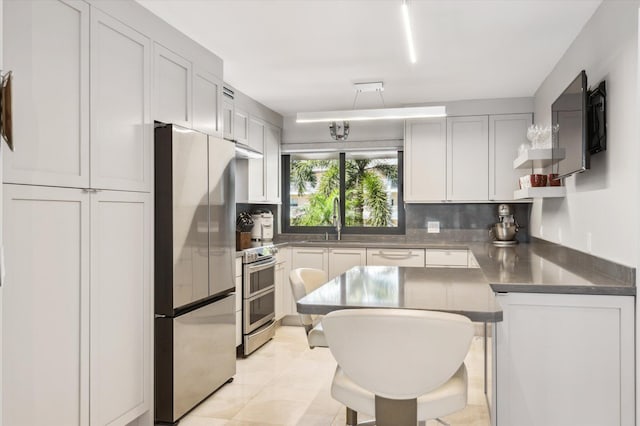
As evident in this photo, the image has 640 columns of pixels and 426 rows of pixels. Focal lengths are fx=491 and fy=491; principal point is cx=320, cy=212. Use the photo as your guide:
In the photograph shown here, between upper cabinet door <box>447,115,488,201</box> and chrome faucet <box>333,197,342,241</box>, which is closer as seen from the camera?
upper cabinet door <box>447,115,488,201</box>

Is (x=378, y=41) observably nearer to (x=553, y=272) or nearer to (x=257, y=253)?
(x=553, y=272)

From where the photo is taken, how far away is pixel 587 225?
3090 mm

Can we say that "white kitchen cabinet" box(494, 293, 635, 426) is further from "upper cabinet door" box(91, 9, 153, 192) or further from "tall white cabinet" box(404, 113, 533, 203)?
"tall white cabinet" box(404, 113, 533, 203)

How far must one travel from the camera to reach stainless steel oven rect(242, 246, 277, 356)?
435 centimetres

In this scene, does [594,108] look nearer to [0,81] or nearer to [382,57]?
[382,57]

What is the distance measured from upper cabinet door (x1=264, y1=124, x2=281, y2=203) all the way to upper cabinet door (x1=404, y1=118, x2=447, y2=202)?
1.53 meters

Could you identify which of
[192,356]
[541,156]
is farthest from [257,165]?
[541,156]

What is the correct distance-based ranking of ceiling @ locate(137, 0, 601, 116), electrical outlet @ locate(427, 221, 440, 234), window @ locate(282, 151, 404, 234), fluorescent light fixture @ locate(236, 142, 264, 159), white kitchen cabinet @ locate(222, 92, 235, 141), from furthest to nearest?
window @ locate(282, 151, 404, 234), electrical outlet @ locate(427, 221, 440, 234), white kitchen cabinet @ locate(222, 92, 235, 141), fluorescent light fixture @ locate(236, 142, 264, 159), ceiling @ locate(137, 0, 601, 116)

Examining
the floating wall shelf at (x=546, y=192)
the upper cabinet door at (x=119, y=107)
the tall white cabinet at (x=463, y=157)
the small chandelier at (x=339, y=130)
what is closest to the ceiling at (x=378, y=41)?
the upper cabinet door at (x=119, y=107)

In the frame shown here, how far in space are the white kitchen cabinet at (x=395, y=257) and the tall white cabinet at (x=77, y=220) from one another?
2.96 m

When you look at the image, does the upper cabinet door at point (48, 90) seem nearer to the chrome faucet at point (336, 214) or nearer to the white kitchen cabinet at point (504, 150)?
the chrome faucet at point (336, 214)

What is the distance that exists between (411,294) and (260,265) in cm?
262

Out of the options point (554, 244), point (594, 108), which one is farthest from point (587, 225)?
point (554, 244)

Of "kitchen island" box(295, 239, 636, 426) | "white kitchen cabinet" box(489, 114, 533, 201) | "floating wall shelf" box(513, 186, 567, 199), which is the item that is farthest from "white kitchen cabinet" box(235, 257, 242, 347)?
"white kitchen cabinet" box(489, 114, 533, 201)
